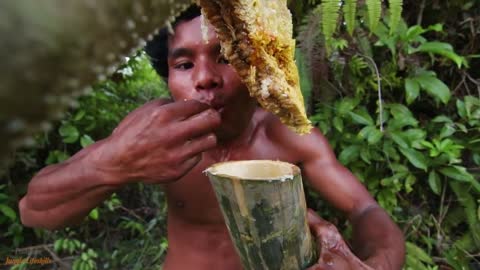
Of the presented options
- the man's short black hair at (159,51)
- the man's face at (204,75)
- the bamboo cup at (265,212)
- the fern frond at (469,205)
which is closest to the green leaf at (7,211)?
the man's short black hair at (159,51)

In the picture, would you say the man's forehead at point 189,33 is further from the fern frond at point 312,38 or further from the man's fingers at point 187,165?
the fern frond at point 312,38

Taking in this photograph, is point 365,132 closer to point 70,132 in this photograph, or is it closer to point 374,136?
point 374,136

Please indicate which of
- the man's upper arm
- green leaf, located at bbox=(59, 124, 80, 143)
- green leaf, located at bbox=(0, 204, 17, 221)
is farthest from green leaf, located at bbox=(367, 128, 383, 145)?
green leaf, located at bbox=(0, 204, 17, 221)

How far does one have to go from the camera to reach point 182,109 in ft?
2.69

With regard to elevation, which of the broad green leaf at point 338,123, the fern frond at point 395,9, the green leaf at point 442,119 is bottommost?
the green leaf at point 442,119

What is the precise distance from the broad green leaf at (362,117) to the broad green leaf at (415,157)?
15cm

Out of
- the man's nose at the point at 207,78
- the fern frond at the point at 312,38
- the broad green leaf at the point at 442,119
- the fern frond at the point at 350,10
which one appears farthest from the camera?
the broad green leaf at the point at 442,119

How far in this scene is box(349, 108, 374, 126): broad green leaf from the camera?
157 centimetres

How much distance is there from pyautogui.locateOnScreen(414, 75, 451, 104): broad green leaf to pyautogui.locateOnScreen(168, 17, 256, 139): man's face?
2.64 ft

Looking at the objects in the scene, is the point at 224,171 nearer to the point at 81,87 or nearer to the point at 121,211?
the point at 81,87

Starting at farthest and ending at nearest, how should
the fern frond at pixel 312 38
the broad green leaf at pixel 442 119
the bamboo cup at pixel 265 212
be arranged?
1. the broad green leaf at pixel 442 119
2. the fern frond at pixel 312 38
3. the bamboo cup at pixel 265 212

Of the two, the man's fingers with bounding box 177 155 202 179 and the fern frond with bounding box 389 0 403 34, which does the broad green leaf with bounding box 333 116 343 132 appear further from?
the man's fingers with bounding box 177 155 202 179

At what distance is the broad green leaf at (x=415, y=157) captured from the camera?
1.51 meters

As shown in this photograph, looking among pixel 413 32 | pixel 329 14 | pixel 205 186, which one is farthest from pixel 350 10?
pixel 205 186
